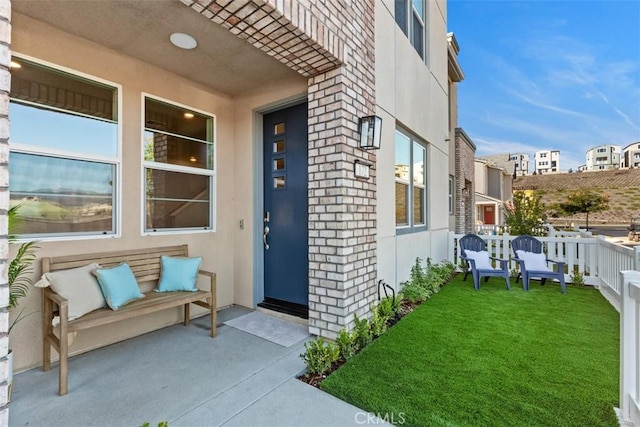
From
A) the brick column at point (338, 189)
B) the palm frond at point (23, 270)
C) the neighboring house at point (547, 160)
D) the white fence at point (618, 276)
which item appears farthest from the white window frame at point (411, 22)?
the neighboring house at point (547, 160)

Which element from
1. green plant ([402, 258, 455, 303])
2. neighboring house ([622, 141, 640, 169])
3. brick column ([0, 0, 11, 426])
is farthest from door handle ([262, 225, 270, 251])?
neighboring house ([622, 141, 640, 169])

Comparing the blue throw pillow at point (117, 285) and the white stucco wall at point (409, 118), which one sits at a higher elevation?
the white stucco wall at point (409, 118)

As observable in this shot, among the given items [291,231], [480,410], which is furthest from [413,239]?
[480,410]

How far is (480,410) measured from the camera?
6.64 feet

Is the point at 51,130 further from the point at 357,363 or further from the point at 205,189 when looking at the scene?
the point at 357,363

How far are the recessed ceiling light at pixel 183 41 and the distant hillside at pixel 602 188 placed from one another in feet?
93.4

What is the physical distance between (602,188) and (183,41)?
37.5 m

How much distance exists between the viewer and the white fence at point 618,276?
176 centimetres

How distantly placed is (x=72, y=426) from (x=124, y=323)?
1.39 m

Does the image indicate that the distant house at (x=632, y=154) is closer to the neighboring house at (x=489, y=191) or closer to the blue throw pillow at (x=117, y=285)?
the neighboring house at (x=489, y=191)

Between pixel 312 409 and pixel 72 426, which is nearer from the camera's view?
pixel 72 426

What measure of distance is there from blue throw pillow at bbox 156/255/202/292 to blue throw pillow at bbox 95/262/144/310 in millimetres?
332

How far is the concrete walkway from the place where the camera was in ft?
6.48

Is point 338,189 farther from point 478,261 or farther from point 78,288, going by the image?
point 478,261
